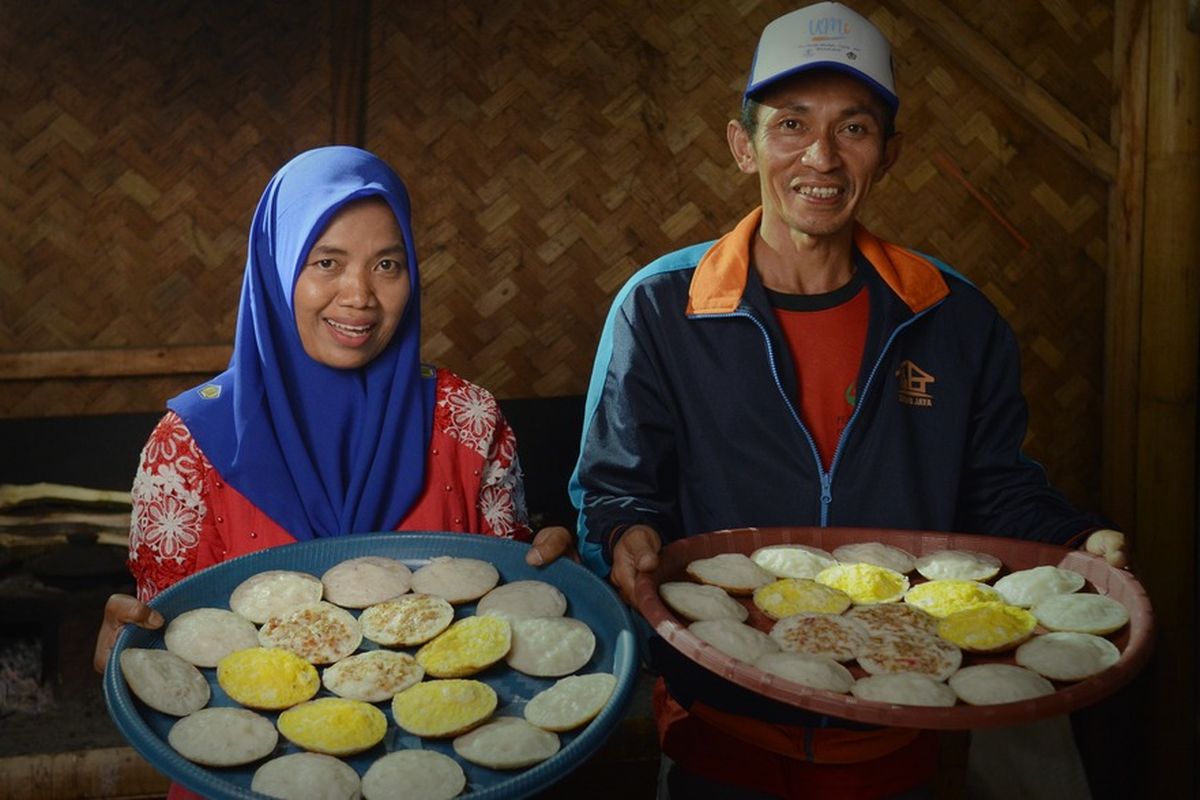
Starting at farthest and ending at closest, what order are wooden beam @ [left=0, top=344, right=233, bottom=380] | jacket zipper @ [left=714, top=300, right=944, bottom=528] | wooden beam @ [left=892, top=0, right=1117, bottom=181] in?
1. wooden beam @ [left=892, top=0, right=1117, bottom=181]
2. wooden beam @ [left=0, top=344, right=233, bottom=380]
3. jacket zipper @ [left=714, top=300, right=944, bottom=528]

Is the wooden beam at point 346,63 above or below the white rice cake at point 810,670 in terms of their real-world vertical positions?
above

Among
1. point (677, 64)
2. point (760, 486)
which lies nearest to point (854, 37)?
point (760, 486)

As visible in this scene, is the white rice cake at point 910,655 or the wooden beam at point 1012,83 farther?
the wooden beam at point 1012,83

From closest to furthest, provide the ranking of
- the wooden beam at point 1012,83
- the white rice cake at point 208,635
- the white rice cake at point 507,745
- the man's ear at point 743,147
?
1. the white rice cake at point 507,745
2. the white rice cake at point 208,635
3. the man's ear at point 743,147
4. the wooden beam at point 1012,83

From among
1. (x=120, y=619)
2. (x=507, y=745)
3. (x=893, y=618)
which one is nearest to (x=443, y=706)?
(x=507, y=745)

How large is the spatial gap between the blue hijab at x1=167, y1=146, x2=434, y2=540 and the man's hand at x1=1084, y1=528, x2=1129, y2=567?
113 centimetres

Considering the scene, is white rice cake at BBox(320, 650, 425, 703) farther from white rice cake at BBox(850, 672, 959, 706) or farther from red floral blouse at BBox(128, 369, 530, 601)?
white rice cake at BBox(850, 672, 959, 706)

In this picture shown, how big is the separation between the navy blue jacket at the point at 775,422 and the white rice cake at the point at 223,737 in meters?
0.65

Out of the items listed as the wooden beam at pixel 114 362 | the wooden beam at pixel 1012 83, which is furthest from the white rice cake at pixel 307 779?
the wooden beam at pixel 1012 83

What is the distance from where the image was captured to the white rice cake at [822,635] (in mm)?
1590

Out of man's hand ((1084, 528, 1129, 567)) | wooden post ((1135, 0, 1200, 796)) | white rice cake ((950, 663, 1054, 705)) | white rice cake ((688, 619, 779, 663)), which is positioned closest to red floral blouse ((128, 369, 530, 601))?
white rice cake ((688, 619, 779, 663))

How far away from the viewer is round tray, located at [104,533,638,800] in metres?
1.25

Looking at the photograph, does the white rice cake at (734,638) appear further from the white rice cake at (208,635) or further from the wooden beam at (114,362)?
the wooden beam at (114,362)

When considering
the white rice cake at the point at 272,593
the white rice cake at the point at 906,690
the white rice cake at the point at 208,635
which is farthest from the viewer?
the white rice cake at the point at 272,593
